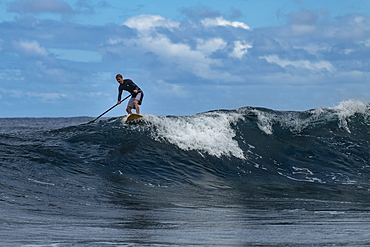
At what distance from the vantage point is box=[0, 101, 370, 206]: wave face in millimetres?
8719

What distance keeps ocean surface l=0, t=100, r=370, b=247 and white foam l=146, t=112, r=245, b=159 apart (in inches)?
1.4

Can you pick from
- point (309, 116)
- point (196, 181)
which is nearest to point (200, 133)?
point (196, 181)

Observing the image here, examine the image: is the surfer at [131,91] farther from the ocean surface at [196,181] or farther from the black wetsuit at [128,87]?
the ocean surface at [196,181]

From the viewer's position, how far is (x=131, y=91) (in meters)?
14.0

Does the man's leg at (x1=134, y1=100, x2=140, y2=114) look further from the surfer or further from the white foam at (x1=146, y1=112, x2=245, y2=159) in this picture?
the white foam at (x1=146, y1=112, x2=245, y2=159)

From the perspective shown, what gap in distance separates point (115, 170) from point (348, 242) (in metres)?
6.88

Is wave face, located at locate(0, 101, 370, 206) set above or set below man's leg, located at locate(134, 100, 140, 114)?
below

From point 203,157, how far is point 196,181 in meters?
2.01

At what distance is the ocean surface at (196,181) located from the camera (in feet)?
15.4

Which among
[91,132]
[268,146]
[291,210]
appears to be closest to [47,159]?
[91,132]

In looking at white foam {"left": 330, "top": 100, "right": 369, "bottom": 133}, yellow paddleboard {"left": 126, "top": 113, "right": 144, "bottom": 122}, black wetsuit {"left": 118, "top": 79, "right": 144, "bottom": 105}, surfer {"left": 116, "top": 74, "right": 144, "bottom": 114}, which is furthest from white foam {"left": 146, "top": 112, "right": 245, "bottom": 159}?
white foam {"left": 330, "top": 100, "right": 369, "bottom": 133}

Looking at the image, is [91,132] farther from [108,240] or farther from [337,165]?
[108,240]

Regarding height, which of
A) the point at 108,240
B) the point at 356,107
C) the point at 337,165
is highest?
the point at 356,107

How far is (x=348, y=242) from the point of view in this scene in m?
4.07
